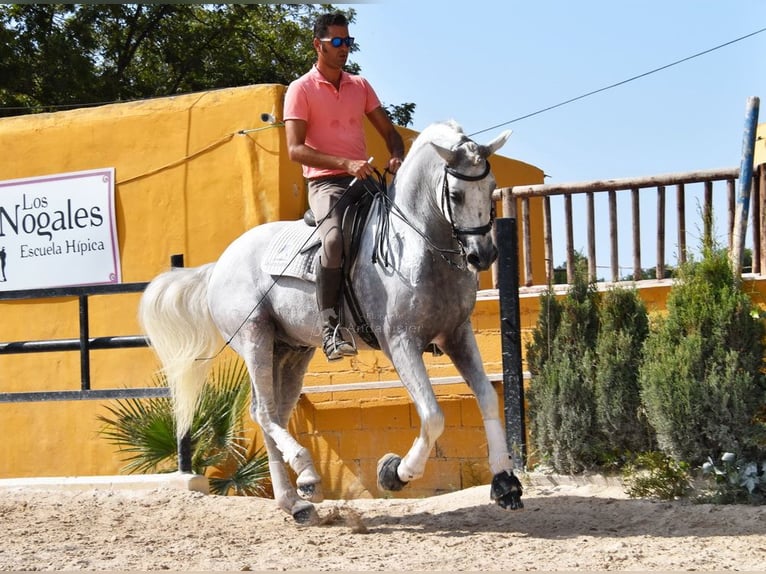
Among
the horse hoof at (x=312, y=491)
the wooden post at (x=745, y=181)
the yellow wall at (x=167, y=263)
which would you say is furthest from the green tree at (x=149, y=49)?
the horse hoof at (x=312, y=491)

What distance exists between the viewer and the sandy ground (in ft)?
18.1

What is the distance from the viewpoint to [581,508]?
6.90 meters

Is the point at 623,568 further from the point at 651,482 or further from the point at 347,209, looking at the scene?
the point at 347,209

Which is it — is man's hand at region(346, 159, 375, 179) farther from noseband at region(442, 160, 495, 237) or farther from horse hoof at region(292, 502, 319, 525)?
horse hoof at region(292, 502, 319, 525)

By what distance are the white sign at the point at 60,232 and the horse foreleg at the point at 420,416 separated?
253 inches

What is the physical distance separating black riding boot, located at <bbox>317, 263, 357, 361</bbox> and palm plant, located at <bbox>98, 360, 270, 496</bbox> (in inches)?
121

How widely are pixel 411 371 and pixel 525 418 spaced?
2.21 metres

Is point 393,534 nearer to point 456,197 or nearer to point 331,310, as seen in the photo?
point 331,310

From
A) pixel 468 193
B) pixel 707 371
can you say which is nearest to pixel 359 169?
pixel 468 193

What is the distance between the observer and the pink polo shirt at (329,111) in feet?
22.5

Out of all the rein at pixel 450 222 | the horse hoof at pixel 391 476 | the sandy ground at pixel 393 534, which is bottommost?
the sandy ground at pixel 393 534

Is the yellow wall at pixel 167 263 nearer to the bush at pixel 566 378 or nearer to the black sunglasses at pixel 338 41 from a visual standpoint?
the bush at pixel 566 378

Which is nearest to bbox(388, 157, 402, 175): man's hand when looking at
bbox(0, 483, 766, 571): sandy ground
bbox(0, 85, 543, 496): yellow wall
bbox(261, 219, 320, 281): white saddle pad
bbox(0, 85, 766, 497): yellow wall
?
bbox(261, 219, 320, 281): white saddle pad

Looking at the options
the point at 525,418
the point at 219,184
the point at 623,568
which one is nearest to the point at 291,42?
the point at 219,184
